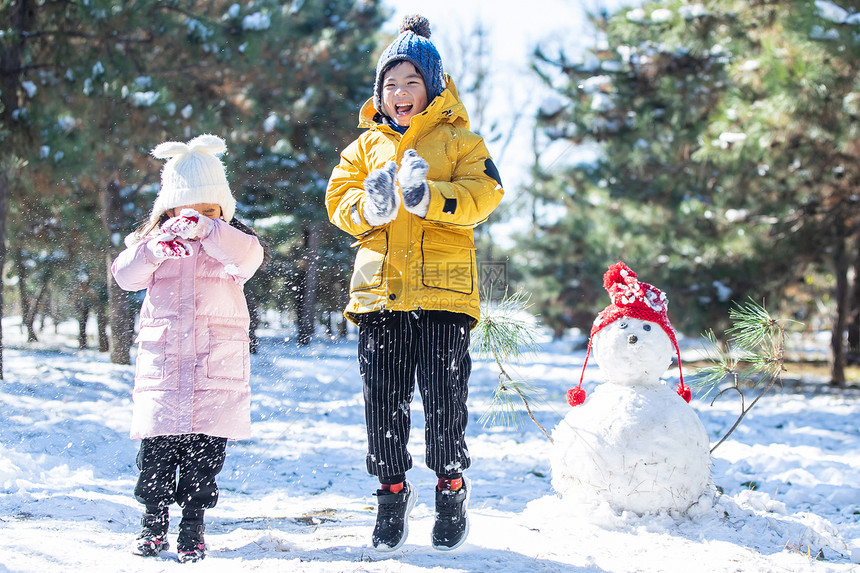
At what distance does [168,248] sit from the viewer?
2.42m

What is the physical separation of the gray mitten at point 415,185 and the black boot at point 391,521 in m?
1.00

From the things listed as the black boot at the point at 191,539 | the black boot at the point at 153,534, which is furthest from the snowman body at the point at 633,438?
the black boot at the point at 153,534

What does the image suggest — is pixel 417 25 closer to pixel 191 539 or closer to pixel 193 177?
pixel 193 177

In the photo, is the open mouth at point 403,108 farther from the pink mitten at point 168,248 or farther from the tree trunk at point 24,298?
the tree trunk at point 24,298

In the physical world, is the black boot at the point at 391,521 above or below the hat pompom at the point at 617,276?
below

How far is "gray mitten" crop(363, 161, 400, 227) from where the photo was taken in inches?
88.6

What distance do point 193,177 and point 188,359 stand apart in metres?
0.70

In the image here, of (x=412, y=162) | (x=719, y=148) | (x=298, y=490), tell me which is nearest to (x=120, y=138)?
(x=298, y=490)

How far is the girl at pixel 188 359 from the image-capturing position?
2.37m

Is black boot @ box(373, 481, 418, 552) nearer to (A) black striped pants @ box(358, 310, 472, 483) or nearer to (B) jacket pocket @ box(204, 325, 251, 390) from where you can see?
(A) black striped pants @ box(358, 310, 472, 483)

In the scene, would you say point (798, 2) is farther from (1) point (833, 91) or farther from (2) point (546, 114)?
(2) point (546, 114)

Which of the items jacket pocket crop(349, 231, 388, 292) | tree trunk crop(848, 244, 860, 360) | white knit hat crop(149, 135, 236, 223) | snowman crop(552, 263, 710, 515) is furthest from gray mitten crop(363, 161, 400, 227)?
tree trunk crop(848, 244, 860, 360)

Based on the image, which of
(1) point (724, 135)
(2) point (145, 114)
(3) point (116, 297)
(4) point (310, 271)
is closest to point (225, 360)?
(2) point (145, 114)

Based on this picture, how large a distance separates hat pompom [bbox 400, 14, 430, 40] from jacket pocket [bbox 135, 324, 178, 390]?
4.73ft
